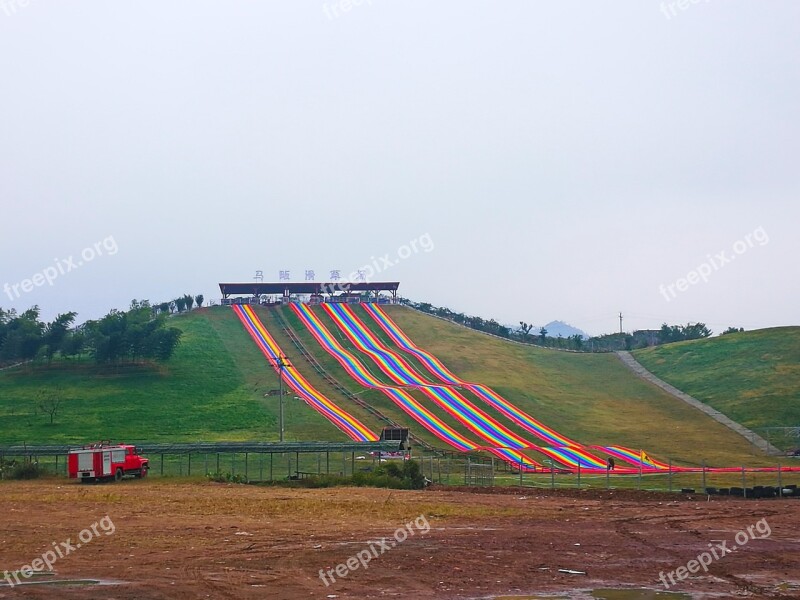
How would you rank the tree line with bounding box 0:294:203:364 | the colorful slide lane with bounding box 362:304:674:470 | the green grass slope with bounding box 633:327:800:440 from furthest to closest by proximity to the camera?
1. the tree line with bounding box 0:294:203:364
2. the green grass slope with bounding box 633:327:800:440
3. the colorful slide lane with bounding box 362:304:674:470

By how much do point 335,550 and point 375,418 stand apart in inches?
1892

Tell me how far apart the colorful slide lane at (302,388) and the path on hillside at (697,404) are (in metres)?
26.7

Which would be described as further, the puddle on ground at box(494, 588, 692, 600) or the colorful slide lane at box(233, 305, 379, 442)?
the colorful slide lane at box(233, 305, 379, 442)

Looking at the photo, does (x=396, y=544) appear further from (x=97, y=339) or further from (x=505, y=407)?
(x=97, y=339)

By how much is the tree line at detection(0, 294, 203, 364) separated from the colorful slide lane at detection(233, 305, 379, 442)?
10.1 meters

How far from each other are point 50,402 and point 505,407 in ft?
116

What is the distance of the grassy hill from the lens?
68188 mm

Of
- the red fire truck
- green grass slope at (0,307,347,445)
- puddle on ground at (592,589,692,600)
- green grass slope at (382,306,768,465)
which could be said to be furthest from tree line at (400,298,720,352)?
puddle on ground at (592,589,692,600)

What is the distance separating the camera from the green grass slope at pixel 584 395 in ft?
223

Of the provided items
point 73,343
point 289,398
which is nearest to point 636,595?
point 289,398

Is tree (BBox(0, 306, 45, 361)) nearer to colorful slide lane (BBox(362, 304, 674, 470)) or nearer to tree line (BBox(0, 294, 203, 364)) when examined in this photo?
tree line (BBox(0, 294, 203, 364))

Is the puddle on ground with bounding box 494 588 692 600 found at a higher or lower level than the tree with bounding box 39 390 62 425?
lower

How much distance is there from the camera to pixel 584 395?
86.4 m

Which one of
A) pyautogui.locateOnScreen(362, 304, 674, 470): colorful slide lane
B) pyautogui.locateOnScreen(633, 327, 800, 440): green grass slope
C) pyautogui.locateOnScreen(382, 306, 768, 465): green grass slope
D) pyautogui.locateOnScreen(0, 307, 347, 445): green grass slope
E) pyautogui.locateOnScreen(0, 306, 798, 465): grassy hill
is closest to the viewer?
pyautogui.locateOnScreen(362, 304, 674, 470): colorful slide lane
